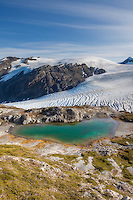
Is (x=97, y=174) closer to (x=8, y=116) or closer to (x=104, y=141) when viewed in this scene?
(x=104, y=141)

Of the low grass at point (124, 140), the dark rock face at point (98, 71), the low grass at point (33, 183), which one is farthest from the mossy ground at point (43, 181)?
the dark rock face at point (98, 71)

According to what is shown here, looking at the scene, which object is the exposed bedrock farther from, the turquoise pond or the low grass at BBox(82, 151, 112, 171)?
the low grass at BBox(82, 151, 112, 171)

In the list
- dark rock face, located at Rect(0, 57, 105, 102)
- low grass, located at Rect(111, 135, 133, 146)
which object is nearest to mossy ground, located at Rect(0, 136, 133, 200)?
low grass, located at Rect(111, 135, 133, 146)

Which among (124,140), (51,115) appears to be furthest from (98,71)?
(124,140)

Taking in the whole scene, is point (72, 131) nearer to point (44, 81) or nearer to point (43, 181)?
point (43, 181)

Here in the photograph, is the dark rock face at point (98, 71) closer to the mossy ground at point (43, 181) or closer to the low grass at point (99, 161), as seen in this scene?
the low grass at point (99, 161)

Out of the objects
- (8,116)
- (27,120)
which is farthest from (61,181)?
(8,116)
